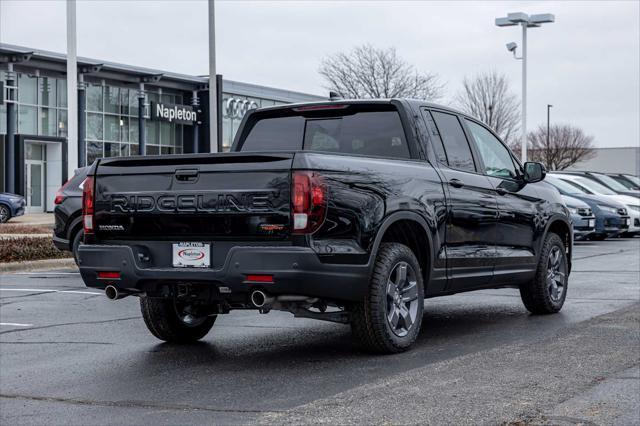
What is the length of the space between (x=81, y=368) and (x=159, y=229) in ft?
3.76

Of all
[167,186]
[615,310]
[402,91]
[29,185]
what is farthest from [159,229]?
[402,91]

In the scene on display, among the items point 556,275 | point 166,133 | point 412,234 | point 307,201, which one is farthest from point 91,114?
point 307,201

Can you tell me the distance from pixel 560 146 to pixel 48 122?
5559cm

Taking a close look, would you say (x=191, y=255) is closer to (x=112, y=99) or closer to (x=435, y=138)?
(x=435, y=138)

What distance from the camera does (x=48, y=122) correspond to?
46.9m

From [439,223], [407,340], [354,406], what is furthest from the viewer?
[439,223]

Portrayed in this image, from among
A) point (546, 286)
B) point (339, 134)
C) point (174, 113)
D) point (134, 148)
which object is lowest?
point (546, 286)

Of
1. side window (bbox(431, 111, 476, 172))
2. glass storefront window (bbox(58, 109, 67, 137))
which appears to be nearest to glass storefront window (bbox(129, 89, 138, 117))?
glass storefront window (bbox(58, 109, 67, 137))

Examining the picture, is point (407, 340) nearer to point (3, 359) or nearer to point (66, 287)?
point (3, 359)

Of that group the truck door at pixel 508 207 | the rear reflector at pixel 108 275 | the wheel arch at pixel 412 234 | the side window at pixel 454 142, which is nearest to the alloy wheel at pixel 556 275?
the truck door at pixel 508 207

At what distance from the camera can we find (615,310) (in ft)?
32.7

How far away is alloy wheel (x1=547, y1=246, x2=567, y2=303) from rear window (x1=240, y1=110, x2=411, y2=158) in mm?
2462

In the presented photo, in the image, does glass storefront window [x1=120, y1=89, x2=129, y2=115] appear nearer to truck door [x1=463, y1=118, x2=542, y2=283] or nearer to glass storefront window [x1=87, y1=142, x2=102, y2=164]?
glass storefront window [x1=87, y1=142, x2=102, y2=164]

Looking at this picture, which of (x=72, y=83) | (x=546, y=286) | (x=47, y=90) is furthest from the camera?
(x=47, y=90)
